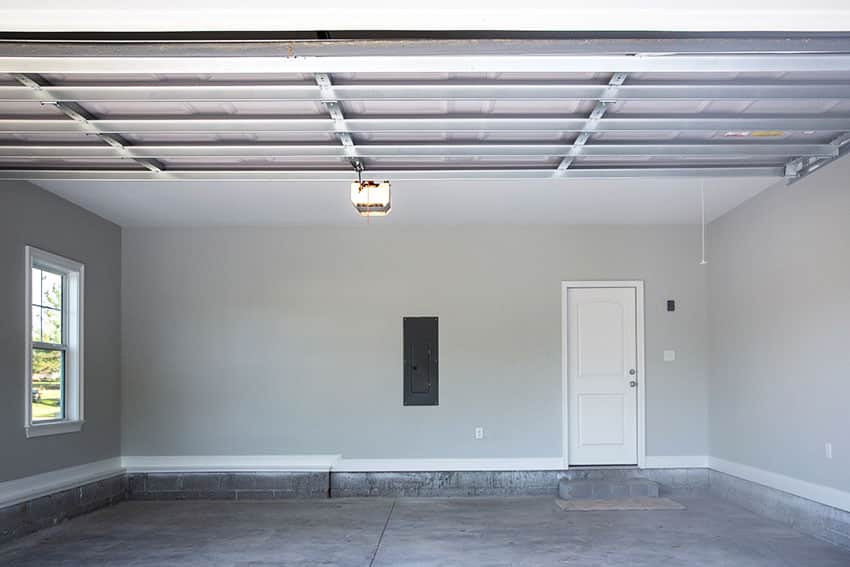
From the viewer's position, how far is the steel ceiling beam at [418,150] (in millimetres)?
6105

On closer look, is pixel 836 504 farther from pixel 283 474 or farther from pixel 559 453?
pixel 283 474

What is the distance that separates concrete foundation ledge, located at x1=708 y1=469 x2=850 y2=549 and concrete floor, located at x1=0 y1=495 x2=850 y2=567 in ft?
0.31

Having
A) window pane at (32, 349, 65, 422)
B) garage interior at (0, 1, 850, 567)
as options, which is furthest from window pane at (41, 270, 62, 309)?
window pane at (32, 349, 65, 422)

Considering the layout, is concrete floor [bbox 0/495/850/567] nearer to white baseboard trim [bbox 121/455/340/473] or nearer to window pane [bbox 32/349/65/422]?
white baseboard trim [bbox 121/455/340/473]

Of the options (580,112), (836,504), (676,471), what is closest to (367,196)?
(580,112)

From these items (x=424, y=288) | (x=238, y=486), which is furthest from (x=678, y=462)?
(x=238, y=486)

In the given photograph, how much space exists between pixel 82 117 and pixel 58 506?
12.0ft

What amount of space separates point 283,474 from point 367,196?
3.87m

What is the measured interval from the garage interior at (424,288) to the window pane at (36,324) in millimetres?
70

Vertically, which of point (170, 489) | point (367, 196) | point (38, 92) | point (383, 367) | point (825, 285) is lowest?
point (170, 489)

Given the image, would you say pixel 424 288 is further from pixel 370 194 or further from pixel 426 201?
pixel 370 194

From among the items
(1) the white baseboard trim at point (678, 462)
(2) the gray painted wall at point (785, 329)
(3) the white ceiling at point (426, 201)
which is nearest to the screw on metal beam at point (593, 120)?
(3) the white ceiling at point (426, 201)

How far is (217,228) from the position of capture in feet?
30.7

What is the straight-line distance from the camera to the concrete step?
28.6 feet
